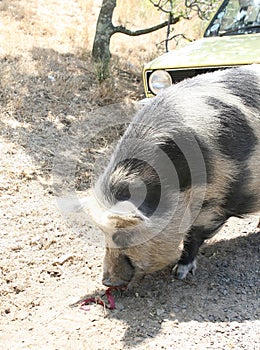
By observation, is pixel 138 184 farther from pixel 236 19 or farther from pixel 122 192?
pixel 236 19

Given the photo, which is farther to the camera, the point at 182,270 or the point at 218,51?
the point at 218,51

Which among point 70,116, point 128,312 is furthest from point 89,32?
point 128,312

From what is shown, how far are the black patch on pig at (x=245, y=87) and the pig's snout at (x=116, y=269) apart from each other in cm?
161

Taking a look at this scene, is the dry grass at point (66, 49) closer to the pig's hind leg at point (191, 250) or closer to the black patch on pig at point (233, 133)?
the pig's hind leg at point (191, 250)

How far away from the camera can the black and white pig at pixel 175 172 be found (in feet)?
13.1

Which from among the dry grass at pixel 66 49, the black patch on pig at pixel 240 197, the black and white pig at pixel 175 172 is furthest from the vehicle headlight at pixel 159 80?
the dry grass at pixel 66 49

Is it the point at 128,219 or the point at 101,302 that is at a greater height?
the point at 128,219

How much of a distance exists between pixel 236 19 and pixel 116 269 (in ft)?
14.3

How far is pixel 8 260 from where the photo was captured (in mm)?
4785

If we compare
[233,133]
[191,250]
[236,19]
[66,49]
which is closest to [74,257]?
[191,250]

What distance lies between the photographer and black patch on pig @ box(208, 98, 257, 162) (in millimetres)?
4230

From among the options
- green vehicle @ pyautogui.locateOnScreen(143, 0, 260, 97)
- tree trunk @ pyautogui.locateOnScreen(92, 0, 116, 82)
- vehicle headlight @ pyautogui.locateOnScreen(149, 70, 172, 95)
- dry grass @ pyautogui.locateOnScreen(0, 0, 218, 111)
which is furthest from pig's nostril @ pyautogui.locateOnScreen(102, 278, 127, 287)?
tree trunk @ pyautogui.locateOnScreen(92, 0, 116, 82)

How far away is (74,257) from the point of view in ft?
16.3

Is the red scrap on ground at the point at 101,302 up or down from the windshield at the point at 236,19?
down
